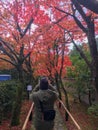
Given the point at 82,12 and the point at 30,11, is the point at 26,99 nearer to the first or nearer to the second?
the point at 30,11

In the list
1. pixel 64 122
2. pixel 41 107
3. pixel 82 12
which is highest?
pixel 82 12

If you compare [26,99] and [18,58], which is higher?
[18,58]

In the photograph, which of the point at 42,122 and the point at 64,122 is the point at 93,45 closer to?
the point at 42,122

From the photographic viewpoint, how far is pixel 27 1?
465 inches

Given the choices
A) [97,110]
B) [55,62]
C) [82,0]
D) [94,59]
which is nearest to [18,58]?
[97,110]

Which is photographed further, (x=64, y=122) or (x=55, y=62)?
(x=55, y=62)

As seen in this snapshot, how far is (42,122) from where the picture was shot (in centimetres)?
610

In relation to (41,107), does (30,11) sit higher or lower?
higher

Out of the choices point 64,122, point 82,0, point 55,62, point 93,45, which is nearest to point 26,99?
point 55,62

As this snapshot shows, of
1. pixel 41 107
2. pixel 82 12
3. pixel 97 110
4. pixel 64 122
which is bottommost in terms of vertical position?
pixel 64 122

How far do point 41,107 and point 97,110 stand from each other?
6047 mm

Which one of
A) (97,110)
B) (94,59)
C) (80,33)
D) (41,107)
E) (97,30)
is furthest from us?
(80,33)

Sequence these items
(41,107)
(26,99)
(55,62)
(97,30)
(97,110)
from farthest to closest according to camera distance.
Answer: (26,99)
(55,62)
(97,30)
(97,110)
(41,107)

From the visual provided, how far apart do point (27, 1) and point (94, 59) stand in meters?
6.10
